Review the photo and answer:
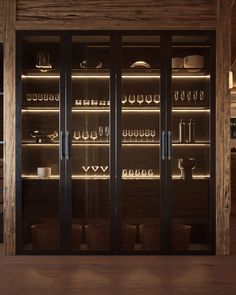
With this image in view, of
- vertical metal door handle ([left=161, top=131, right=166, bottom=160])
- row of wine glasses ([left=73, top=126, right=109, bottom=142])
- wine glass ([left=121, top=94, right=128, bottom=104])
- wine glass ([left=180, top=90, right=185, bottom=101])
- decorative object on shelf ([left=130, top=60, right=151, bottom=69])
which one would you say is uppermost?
decorative object on shelf ([left=130, top=60, right=151, bottom=69])

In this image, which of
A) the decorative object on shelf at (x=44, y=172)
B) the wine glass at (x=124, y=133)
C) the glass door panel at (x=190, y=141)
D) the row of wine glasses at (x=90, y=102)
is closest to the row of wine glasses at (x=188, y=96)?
the glass door panel at (x=190, y=141)

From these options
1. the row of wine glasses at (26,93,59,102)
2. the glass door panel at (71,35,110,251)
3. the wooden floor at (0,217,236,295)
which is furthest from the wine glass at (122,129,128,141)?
the wooden floor at (0,217,236,295)

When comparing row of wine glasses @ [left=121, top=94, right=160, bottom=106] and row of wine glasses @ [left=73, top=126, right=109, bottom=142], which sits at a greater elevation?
row of wine glasses @ [left=121, top=94, right=160, bottom=106]

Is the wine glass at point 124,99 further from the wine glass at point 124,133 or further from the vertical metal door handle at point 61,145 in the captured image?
the vertical metal door handle at point 61,145

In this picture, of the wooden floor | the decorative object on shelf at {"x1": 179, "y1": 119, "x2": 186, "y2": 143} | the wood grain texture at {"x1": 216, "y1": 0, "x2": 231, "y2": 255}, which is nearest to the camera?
the wooden floor

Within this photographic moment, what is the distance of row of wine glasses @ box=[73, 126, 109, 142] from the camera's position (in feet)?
18.2

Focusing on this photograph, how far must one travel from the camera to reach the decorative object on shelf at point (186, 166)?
5559 mm

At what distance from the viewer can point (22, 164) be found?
5.54m

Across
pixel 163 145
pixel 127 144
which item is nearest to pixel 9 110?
pixel 127 144

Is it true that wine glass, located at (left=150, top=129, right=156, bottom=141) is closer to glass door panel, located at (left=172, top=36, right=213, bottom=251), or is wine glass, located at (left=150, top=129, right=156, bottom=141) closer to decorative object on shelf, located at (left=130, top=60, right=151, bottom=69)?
glass door panel, located at (left=172, top=36, right=213, bottom=251)

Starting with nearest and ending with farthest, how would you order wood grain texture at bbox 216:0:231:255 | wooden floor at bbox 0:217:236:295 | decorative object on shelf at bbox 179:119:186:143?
1. wooden floor at bbox 0:217:236:295
2. wood grain texture at bbox 216:0:231:255
3. decorative object on shelf at bbox 179:119:186:143

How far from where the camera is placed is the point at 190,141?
5.58 metres

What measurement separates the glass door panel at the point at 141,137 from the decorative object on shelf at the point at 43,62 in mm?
785

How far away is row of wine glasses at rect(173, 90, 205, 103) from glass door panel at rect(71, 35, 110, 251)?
28.4 inches
